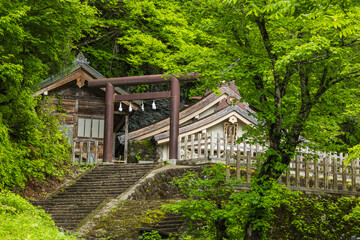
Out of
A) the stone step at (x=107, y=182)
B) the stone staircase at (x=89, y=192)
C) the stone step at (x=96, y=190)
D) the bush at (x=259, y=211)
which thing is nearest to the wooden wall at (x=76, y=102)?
the stone staircase at (x=89, y=192)

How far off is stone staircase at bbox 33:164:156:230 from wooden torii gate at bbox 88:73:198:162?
1.65 m

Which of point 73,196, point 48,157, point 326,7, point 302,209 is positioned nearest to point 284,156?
point 326,7

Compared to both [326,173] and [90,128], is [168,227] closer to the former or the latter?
[326,173]

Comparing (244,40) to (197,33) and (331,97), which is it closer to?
(331,97)

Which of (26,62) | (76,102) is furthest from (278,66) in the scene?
(76,102)

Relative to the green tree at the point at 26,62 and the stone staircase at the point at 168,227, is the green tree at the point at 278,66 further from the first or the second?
the green tree at the point at 26,62

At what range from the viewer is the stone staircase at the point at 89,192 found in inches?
591

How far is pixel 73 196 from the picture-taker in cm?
1730

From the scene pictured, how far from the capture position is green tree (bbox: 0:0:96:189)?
1496 centimetres

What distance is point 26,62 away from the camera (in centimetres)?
1638

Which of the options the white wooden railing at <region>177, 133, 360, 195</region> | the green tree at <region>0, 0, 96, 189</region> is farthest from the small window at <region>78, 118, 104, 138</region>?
the green tree at <region>0, 0, 96, 189</region>

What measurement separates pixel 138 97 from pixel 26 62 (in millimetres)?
7142

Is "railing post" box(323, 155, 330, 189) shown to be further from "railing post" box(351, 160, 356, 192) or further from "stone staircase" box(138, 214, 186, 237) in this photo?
"stone staircase" box(138, 214, 186, 237)

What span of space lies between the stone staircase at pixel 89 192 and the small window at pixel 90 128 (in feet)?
16.3
